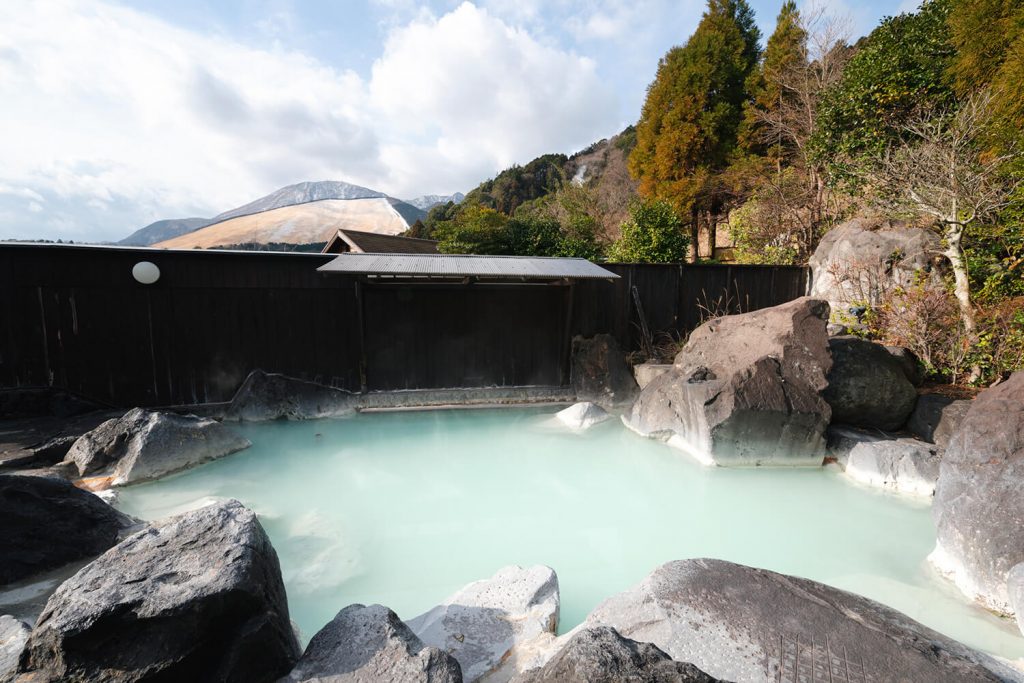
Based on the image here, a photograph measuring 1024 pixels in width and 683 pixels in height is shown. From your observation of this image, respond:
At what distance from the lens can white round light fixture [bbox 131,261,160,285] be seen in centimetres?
562

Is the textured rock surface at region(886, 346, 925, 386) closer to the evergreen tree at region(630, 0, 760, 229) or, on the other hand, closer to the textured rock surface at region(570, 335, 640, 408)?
the textured rock surface at region(570, 335, 640, 408)

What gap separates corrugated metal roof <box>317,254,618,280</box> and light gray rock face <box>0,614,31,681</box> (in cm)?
404

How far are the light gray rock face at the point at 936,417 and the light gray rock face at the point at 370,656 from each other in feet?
18.2

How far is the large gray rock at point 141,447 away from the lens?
14.4ft

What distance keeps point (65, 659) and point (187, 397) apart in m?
5.15

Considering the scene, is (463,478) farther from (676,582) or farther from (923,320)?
(923,320)

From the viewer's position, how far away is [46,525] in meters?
2.91

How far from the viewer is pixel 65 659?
168cm

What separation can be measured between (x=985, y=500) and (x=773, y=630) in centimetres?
218

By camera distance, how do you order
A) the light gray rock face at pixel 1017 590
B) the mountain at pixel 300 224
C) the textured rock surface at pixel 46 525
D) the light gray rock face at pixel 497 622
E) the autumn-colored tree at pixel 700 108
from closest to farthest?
the light gray rock face at pixel 497 622, the light gray rock face at pixel 1017 590, the textured rock surface at pixel 46 525, the autumn-colored tree at pixel 700 108, the mountain at pixel 300 224

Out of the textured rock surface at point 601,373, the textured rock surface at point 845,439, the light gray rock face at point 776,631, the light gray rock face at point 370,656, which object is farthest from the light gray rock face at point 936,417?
the light gray rock face at point 370,656

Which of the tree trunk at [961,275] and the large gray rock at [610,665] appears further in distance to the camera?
the tree trunk at [961,275]

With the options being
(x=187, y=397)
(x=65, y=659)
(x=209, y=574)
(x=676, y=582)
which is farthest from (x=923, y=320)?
(x=187, y=397)

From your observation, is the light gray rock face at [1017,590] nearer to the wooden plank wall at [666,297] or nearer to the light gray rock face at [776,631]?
the light gray rock face at [776,631]
